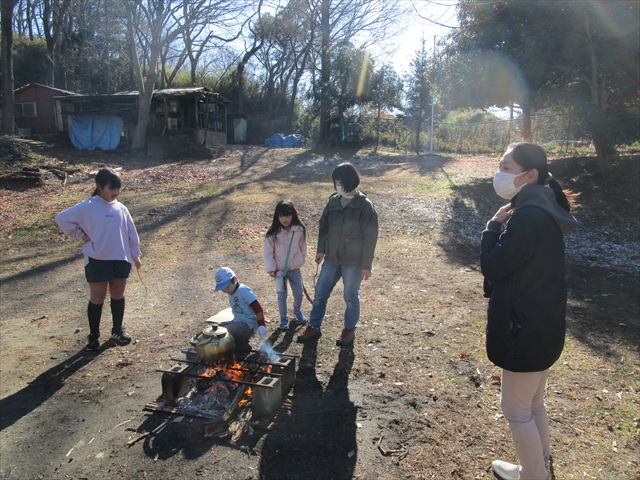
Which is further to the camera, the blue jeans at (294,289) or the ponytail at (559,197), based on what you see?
the blue jeans at (294,289)

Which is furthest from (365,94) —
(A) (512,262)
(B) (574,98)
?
(A) (512,262)

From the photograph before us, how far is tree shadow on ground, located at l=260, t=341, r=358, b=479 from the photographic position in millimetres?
2771

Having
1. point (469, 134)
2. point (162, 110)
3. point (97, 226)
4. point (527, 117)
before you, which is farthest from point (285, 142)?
point (97, 226)

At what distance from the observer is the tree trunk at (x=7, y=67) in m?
20.2

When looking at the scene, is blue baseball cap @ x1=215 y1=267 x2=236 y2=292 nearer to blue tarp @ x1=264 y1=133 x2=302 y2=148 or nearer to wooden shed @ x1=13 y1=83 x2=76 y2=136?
blue tarp @ x1=264 y1=133 x2=302 y2=148

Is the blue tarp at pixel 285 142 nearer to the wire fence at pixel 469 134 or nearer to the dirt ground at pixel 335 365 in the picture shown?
the wire fence at pixel 469 134

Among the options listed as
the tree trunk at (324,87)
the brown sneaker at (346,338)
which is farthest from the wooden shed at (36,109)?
the brown sneaker at (346,338)

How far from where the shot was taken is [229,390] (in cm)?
346

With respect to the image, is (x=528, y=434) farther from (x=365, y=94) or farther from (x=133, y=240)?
(x=365, y=94)

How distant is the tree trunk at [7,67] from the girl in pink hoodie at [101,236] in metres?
20.8

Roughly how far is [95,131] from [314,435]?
2546 cm

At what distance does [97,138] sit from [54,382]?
922 inches

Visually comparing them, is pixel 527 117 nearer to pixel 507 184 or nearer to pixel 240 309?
pixel 240 309

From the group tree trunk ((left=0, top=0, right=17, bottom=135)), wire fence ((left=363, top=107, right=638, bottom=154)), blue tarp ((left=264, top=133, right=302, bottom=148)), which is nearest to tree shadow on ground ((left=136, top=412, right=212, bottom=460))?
wire fence ((left=363, top=107, right=638, bottom=154))
